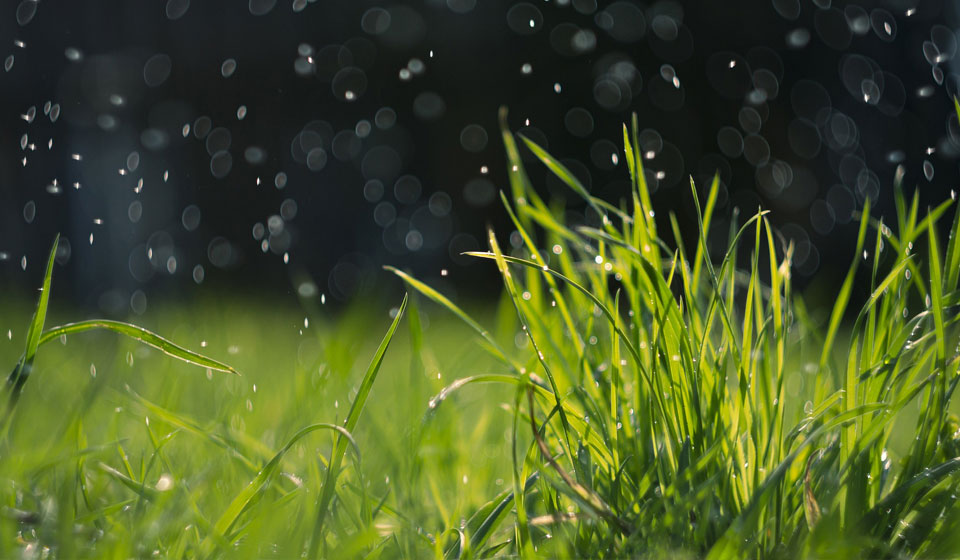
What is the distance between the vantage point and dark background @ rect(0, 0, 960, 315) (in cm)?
403

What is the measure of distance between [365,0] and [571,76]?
121 cm

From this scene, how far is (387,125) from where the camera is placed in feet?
14.9

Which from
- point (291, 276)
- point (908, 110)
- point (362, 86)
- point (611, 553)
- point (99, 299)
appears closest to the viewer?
point (611, 553)

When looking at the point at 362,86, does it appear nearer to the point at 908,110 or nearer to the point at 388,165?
the point at 388,165

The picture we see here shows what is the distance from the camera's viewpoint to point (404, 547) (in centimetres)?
65

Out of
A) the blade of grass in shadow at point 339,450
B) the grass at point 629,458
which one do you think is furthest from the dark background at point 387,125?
the blade of grass in shadow at point 339,450

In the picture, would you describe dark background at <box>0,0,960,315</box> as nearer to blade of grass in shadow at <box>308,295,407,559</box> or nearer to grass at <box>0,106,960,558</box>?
grass at <box>0,106,960,558</box>

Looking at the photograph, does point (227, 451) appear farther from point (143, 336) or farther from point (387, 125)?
point (387, 125)

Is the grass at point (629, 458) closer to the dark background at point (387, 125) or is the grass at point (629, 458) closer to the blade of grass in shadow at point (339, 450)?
the blade of grass in shadow at point (339, 450)

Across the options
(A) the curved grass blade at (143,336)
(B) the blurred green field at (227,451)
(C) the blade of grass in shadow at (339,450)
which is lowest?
(B) the blurred green field at (227,451)

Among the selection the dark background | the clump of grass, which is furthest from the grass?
the dark background

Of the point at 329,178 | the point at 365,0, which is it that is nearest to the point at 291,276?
the point at 329,178

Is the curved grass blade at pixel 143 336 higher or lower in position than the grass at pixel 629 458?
higher

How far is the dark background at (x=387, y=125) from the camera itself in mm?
4031
